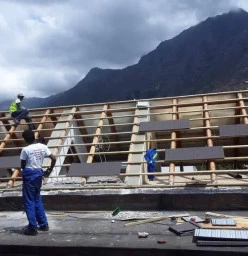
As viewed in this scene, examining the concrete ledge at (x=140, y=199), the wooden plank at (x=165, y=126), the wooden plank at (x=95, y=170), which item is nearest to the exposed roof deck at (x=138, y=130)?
the wooden plank at (x=165, y=126)

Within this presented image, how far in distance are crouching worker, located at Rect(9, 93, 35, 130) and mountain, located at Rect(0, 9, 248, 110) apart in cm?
4873

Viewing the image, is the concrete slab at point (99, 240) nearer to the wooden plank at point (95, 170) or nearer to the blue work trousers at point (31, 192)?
the blue work trousers at point (31, 192)

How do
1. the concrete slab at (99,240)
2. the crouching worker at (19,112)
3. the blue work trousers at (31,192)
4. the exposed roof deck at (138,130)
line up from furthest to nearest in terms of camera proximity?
the crouching worker at (19,112), the exposed roof deck at (138,130), the blue work trousers at (31,192), the concrete slab at (99,240)

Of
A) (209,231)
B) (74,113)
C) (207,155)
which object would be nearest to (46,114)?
(74,113)

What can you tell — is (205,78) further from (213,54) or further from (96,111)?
(96,111)

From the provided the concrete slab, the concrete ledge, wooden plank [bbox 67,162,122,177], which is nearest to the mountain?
wooden plank [bbox 67,162,122,177]

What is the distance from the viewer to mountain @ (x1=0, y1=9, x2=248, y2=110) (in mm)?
72500

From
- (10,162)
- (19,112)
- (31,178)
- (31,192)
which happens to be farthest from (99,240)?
(19,112)

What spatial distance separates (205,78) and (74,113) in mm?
65923

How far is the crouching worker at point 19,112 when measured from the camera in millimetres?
8969

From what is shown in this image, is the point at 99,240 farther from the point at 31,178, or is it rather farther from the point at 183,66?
the point at 183,66

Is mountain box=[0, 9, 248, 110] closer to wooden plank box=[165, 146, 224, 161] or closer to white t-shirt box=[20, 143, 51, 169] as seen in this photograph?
wooden plank box=[165, 146, 224, 161]

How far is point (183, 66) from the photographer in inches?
3445

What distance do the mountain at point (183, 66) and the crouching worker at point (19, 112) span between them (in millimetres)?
48726
